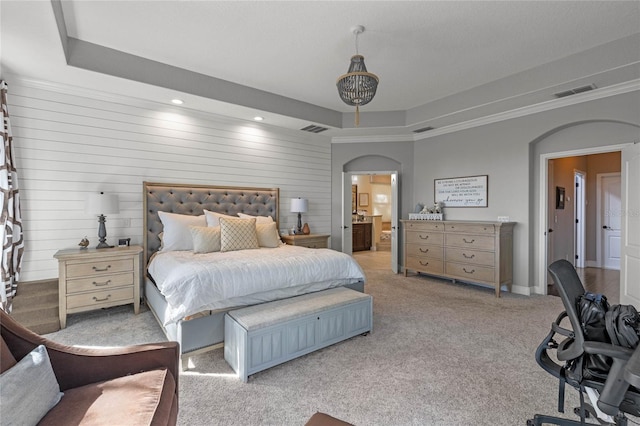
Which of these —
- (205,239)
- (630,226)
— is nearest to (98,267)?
(205,239)

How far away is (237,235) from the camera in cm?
369

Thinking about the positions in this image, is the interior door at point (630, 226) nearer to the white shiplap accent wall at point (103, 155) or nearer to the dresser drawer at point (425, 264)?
the dresser drawer at point (425, 264)

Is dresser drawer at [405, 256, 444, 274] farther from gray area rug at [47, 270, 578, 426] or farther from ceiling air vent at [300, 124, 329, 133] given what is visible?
ceiling air vent at [300, 124, 329, 133]

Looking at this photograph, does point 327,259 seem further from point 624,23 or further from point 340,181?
point 624,23

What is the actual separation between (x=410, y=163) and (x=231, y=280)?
449 centimetres

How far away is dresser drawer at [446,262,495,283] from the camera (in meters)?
4.34

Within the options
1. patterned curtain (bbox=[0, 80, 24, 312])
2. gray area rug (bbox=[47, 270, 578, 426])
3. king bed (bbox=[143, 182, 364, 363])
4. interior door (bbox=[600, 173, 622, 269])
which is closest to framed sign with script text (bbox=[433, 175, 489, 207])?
gray area rug (bbox=[47, 270, 578, 426])

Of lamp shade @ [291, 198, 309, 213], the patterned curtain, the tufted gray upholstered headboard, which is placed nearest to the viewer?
the patterned curtain

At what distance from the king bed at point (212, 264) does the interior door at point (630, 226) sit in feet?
10.3

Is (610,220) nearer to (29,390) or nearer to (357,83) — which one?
(357,83)

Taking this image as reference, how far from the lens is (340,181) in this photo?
5.86 m

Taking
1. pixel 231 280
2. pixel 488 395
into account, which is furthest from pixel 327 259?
pixel 488 395

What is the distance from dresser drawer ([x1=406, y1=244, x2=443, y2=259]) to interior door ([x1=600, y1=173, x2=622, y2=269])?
4145mm

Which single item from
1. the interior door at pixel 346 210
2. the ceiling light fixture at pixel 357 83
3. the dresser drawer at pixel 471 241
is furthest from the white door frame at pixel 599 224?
the ceiling light fixture at pixel 357 83
